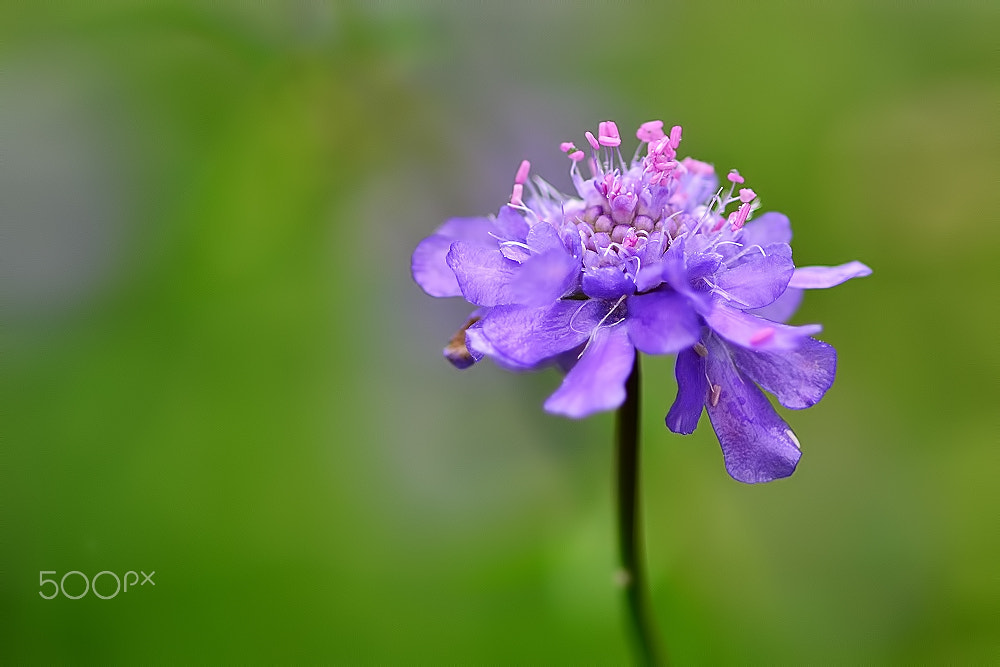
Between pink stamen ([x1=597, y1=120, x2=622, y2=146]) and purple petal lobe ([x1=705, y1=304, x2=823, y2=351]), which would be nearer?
purple petal lobe ([x1=705, y1=304, x2=823, y2=351])

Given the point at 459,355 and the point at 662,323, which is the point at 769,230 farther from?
the point at 459,355

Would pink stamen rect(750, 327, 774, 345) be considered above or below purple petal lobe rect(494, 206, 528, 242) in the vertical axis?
below

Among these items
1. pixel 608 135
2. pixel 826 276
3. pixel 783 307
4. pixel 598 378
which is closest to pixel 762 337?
pixel 598 378

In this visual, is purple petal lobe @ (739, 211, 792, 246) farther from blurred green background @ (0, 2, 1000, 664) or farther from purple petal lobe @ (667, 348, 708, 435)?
blurred green background @ (0, 2, 1000, 664)

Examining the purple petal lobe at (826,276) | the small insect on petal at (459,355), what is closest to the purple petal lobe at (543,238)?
the small insect on petal at (459,355)

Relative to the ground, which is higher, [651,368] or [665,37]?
[665,37]

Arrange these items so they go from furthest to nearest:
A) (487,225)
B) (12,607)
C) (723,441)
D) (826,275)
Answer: (12,607) < (487,225) < (826,275) < (723,441)

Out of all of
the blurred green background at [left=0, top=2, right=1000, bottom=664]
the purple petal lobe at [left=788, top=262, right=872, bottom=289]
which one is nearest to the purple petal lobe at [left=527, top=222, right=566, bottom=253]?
the purple petal lobe at [left=788, top=262, right=872, bottom=289]

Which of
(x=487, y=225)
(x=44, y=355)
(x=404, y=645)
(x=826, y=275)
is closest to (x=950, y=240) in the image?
(x=826, y=275)

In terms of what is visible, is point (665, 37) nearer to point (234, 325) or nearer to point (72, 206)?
A: point (234, 325)
